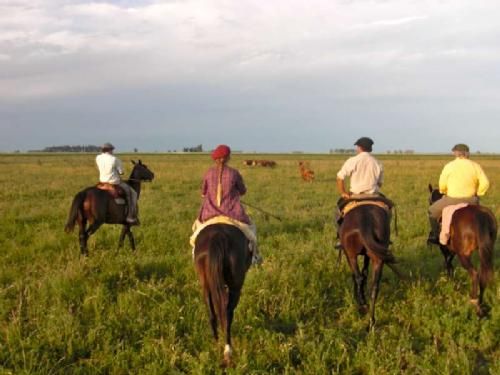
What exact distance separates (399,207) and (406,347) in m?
12.2

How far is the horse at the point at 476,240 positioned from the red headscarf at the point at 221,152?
383 cm

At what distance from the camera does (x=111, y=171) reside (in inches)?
419

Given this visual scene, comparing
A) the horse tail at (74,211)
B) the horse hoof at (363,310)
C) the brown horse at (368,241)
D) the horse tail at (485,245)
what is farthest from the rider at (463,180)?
the horse tail at (74,211)

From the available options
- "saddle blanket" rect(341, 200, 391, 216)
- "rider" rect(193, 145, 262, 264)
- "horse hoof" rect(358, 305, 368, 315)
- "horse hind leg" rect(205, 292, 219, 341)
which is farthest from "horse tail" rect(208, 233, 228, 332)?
"saddle blanket" rect(341, 200, 391, 216)

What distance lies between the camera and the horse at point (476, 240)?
6.63m

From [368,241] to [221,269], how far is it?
8.14 ft

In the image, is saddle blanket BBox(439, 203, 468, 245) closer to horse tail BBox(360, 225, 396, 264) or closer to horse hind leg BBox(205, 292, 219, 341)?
horse tail BBox(360, 225, 396, 264)

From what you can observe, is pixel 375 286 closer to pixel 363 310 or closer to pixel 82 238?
pixel 363 310

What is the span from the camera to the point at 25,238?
36.5 ft

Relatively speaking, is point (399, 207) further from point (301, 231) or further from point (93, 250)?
point (93, 250)

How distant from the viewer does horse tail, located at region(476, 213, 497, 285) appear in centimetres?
A: 662

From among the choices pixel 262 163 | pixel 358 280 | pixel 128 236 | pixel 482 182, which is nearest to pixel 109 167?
pixel 128 236

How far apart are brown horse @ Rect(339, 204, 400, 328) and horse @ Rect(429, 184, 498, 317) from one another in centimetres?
117

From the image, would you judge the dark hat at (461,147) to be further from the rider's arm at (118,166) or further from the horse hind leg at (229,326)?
the rider's arm at (118,166)
